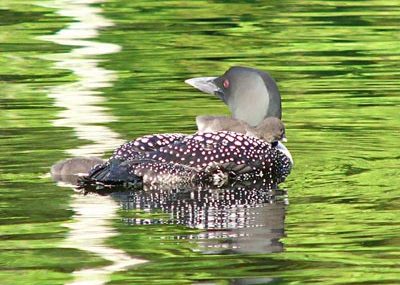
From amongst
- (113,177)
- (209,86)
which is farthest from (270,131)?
(113,177)

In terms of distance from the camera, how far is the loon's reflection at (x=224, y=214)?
6.84 meters

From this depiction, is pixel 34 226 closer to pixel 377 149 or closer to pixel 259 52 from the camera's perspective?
pixel 377 149

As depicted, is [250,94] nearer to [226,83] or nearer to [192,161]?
[226,83]

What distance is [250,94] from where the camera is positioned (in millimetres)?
8867

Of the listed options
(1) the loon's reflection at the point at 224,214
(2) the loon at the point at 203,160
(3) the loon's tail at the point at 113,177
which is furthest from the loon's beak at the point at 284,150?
(3) the loon's tail at the point at 113,177

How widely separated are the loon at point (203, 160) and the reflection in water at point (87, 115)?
20 cm

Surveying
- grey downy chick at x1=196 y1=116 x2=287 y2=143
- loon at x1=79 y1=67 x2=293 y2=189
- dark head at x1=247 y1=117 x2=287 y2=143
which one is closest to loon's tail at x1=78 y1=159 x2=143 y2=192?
loon at x1=79 y1=67 x2=293 y2=189

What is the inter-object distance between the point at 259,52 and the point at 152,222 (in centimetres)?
707

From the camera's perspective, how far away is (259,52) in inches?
560

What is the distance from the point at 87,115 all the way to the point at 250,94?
81.0 inches

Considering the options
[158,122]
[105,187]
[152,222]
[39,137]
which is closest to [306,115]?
[158,122]

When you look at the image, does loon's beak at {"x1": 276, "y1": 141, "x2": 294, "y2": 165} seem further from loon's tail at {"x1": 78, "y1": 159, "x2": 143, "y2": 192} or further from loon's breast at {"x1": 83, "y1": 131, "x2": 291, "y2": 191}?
loon's tail at {"x1": 78, "y1": 159, "x2": 143, "y2": 192}

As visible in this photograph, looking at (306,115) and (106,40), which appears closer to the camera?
(306,115)

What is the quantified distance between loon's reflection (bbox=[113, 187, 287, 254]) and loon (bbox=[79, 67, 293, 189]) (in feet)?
0.27
